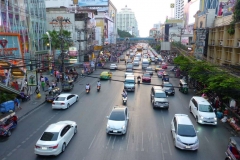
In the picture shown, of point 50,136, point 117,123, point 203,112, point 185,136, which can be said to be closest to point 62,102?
point 117,123

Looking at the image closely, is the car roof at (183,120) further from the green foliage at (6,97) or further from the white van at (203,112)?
the green foliage at (6,97)

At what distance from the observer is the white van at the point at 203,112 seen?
18.3 meters

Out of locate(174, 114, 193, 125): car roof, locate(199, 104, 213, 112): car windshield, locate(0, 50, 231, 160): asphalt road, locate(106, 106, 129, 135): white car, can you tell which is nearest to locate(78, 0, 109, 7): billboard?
locate(0, 50, 231, 160): asphalt road

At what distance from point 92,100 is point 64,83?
673cm

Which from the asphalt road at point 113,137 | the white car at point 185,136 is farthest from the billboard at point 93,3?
the white car at point 185,136

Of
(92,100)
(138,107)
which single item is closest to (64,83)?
(92,100)

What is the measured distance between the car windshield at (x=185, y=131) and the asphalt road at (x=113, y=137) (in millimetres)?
1035

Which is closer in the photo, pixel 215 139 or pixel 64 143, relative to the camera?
pixel 64 143

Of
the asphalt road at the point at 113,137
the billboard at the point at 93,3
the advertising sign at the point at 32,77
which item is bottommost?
the asphalt road at the point at 113,137

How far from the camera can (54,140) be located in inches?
513

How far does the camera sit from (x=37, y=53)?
45062 millimetres

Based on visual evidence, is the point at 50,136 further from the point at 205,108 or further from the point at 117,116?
the point at 205,108

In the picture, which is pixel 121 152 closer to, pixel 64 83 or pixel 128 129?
pixel 128 129

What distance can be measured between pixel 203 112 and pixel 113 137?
8.20 metres
